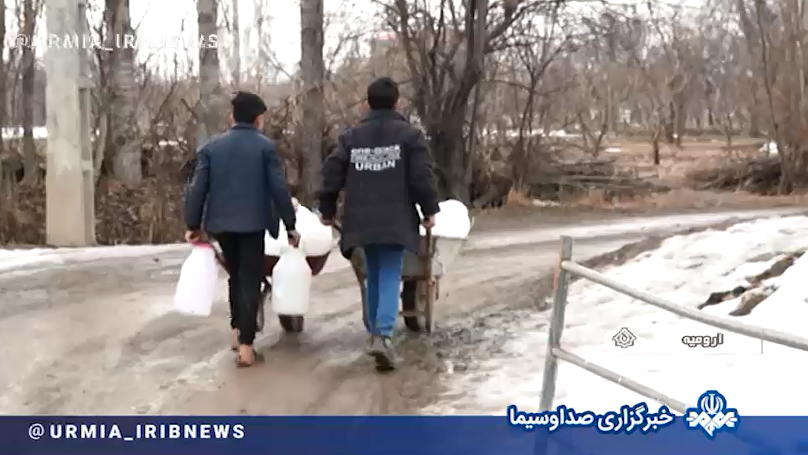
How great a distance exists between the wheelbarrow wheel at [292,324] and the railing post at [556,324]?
1202 millimetres

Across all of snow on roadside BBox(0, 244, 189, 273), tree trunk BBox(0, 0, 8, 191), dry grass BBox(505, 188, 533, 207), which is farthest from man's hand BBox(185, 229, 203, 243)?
dry grass BBox(505, 188, 533, 207)

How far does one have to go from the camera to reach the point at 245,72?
330cm

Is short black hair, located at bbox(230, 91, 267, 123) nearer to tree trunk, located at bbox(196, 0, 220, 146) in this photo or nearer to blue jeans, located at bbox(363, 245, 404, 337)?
tree trunk, located at bbox(196, 0, 220, 146)

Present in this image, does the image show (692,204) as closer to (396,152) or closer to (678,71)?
(678,71)

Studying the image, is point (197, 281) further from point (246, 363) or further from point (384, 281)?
point (384, 281)

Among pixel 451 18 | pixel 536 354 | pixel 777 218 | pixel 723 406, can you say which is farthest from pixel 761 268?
pixel 451 18

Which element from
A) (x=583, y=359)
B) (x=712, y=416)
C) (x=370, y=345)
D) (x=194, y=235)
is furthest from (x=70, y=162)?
(x=712, y=416)

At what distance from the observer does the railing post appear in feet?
9.16

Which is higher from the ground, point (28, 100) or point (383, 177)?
point (28, 100)

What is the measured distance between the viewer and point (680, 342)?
8.89 ft

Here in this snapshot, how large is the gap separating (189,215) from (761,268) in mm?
1693

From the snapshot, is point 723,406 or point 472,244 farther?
point 472,244

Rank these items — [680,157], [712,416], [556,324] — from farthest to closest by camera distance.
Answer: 1. [680,157]
2. [556,324]
3. [712,416]

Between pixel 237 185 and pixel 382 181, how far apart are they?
453mm
